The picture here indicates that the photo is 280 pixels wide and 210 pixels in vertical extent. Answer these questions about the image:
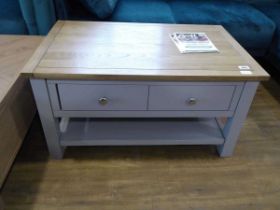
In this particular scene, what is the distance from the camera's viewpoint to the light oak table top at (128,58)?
86 cm

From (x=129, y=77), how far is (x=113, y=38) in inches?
12.9

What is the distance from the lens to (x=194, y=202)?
0.99m

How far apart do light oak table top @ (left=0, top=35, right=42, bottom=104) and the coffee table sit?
0.11 m

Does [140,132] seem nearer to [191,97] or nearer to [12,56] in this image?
[191,97]

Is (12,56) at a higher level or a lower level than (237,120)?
higher

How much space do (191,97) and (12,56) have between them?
0.84 meters

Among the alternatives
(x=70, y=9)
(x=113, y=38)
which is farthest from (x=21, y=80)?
(x=70, y=9)

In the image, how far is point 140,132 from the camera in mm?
1130

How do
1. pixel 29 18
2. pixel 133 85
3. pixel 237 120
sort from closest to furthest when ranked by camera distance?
pixel 133 85
pixel 237 120
pixel 29 18

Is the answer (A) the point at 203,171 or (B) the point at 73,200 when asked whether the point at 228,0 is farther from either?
(B) the point at 73,200

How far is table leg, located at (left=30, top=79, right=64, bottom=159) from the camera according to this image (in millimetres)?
884

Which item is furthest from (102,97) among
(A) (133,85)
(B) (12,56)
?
(B) (12,56)

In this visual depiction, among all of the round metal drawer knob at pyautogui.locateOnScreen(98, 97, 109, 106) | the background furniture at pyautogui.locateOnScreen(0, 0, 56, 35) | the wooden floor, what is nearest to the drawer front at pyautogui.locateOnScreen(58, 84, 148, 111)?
the round metal drawer knob at pyautogui.locateOnScreen(98, 97, 109, 106)

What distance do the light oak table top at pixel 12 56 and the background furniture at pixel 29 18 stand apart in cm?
15
